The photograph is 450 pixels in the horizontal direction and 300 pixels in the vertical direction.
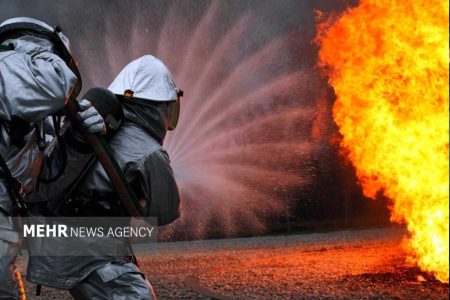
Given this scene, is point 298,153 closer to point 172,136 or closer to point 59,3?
point 172,136

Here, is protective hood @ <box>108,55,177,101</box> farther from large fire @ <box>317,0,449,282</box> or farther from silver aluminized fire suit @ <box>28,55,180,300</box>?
large fire @ <box>317,0,449,282</box>

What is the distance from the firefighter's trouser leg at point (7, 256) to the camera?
105 inches

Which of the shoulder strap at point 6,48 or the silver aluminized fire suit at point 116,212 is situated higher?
the shoulder strap at point 6,48

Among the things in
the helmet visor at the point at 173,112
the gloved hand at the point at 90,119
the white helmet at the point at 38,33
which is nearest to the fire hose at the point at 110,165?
the gloved hand at the point at 90,119

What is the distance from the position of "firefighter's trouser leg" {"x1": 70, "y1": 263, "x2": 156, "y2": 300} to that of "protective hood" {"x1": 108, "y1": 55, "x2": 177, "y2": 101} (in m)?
0.97

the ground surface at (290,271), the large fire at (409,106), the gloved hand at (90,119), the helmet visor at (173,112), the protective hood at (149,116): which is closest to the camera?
the gloved hand at (90,119)

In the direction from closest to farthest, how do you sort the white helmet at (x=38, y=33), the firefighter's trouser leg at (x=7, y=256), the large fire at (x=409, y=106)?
1. the firefighter's trouser leg at (x=7, y=256)
2. the white helmet at (x=38, y=33)
3. the large fire at (x=409, y=106)

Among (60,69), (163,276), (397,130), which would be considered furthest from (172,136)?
(60,69)

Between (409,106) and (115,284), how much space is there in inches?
204

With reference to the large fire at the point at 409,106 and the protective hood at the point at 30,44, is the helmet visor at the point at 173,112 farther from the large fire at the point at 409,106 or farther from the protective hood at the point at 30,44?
the large fire at the point at 409,106

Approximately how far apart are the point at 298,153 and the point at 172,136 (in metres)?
3.39

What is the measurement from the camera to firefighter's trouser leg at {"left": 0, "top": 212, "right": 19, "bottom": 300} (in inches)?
105

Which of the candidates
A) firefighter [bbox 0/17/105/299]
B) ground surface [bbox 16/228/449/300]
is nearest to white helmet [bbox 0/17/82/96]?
firefighter [bbox 0/17/105/299]

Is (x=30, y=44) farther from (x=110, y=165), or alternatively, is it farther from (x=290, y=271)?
(x=290, y=271)
